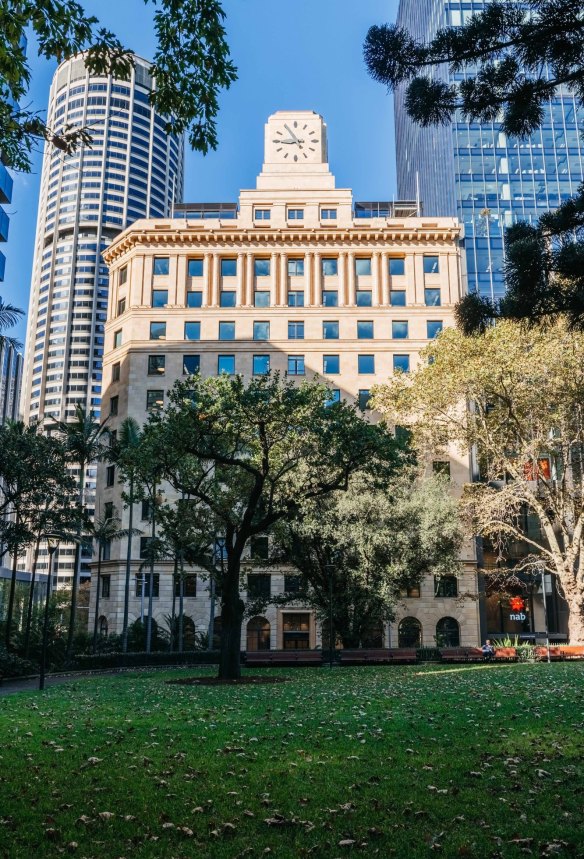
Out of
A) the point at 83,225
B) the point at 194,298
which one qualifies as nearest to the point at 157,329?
the point at 194,298

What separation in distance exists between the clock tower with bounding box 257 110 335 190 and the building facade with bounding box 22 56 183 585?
92.4m

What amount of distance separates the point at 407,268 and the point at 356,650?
40060 mm

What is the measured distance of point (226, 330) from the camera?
67500mm

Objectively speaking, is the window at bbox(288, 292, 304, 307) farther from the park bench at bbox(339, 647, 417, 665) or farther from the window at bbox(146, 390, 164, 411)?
the park bench at bbox(339, 647, 417, 665)

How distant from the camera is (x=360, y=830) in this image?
6883 millimetres

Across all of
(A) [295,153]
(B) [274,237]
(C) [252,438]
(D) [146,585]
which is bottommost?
(D) [146,585]

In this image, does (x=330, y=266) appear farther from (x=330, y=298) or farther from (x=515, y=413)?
(x=515, y=413)

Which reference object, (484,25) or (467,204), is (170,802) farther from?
(467,204)

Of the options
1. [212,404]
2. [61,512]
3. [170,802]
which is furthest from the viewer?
[61,512]

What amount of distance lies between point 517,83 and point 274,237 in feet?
204

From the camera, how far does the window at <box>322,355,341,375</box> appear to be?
66.1m

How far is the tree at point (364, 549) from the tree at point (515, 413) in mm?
3068

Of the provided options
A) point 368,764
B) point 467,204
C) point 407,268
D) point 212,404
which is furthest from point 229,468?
point 467,204

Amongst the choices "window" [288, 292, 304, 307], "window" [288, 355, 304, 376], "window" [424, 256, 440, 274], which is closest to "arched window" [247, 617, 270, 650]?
"window" [288, 355, 304, 376]
